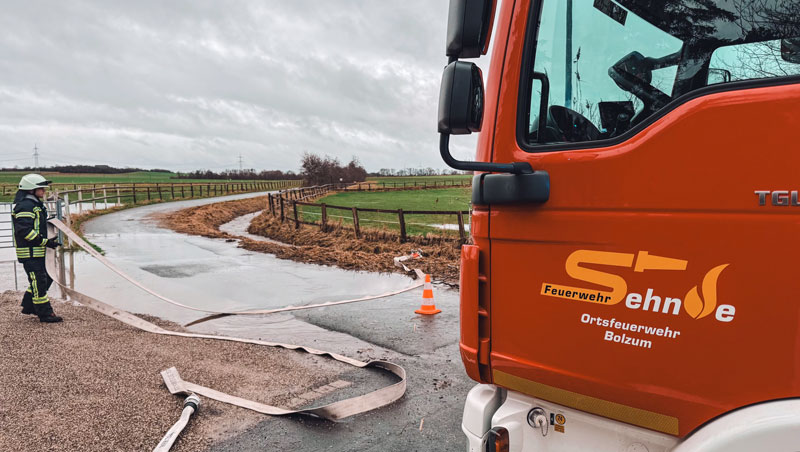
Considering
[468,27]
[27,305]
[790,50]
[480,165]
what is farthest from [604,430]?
[27,305]

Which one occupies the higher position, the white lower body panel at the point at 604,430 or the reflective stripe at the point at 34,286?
the white lower body panel at the point at 604,430

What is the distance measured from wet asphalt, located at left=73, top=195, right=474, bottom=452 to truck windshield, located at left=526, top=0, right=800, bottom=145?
2.49 metres

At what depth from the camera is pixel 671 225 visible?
5.41 feet

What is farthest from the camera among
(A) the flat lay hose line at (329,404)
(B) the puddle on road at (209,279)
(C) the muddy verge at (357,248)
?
(C) the muddy verge at (357,248)

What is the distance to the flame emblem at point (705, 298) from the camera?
1.57 metres

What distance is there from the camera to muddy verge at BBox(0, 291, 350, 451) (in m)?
3.54

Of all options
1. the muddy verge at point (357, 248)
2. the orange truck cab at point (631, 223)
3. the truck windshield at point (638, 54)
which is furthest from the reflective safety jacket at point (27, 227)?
the truck windshield at point (638, 54)

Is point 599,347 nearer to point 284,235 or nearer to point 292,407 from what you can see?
point 292,407

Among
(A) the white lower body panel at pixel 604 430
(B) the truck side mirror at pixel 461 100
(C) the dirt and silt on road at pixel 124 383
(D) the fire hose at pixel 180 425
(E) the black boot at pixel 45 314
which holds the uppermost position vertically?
(B) the truck side mirror at pixel 461 100

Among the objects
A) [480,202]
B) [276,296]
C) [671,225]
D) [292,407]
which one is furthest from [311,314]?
[671,225]

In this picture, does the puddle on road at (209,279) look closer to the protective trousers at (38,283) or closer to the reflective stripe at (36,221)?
the protective trousers at (38,283)

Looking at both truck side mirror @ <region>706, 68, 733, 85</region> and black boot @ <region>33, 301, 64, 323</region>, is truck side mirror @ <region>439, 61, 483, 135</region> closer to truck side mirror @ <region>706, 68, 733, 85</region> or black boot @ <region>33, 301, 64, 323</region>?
truck side mirror @ <region>706, 68, 733, 85</region>

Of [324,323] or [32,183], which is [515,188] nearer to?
[324,323]

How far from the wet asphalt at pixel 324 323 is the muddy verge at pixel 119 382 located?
42 cm
